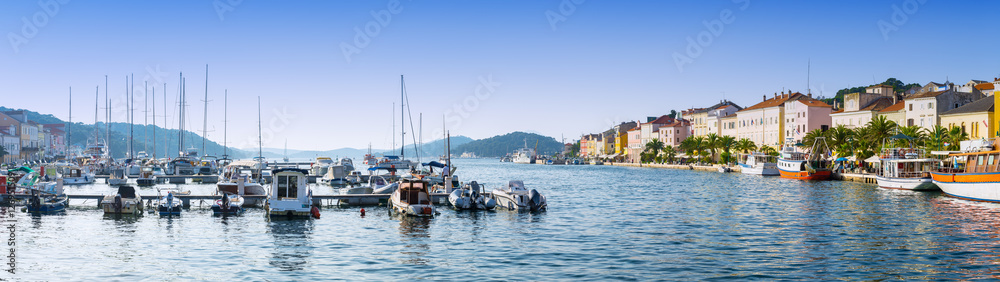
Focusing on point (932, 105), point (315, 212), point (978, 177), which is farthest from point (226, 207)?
point (932, 105)

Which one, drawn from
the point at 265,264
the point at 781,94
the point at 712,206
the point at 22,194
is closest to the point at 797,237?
the point at 712,206

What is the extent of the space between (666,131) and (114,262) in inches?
6475

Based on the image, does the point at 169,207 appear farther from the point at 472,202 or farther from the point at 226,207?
the point at 472,202

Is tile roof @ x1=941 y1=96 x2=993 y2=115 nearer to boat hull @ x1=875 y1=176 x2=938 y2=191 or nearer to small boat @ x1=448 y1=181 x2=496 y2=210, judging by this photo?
boat hull @ x1=875 y1=176 x2=938 y2=191

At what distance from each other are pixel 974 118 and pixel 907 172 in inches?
974

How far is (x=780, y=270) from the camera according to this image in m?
23.6

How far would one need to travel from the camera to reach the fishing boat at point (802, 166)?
8356 cm

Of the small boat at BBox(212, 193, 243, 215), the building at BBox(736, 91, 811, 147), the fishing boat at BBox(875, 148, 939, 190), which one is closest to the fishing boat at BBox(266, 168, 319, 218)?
the small boat at BBox(212, 193, 243, 215)

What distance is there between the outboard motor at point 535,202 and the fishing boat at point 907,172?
32815mm

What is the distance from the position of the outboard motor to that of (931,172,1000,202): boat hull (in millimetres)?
27178

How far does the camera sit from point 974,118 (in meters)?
80.9

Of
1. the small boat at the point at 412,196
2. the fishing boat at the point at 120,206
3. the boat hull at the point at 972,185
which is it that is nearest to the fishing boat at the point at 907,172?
the boat hull at the point at 972,185

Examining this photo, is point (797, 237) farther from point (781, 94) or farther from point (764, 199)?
point (781, 94)

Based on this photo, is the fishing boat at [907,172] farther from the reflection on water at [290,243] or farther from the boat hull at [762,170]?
the reflection on water at [290,243]
